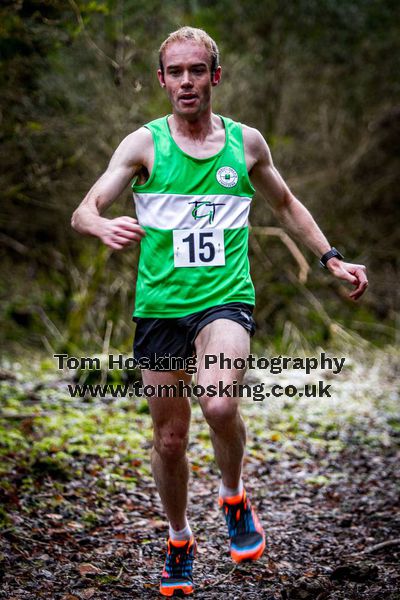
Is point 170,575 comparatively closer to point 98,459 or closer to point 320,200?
point 98,459

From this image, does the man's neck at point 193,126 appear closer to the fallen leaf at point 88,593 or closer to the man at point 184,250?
the man at point 184,250

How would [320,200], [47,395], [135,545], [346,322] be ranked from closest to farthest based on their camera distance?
[135,545] → [47,395] → [346,322] → [320,200]

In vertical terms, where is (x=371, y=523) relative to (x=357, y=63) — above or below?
below

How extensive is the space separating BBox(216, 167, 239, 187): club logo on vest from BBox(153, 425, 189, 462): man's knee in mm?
1072

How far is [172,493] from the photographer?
318 centimetres

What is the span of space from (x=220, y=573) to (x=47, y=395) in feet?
12.7

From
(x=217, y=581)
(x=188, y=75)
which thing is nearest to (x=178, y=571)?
(x=217, y=581)

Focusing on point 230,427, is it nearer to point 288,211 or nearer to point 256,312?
point 288,211

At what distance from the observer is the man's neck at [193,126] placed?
3.18 m

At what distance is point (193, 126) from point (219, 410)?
125cm

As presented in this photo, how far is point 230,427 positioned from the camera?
3.07m

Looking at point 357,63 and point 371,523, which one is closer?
point 371,523

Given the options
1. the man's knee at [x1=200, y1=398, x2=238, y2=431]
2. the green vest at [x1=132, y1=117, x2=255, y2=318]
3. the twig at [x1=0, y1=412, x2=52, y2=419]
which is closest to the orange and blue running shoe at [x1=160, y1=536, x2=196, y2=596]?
the man's knee at [x1=200, y1=398, x2=238, y2=431]

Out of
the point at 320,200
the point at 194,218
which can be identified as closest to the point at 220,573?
the point at 194,218
